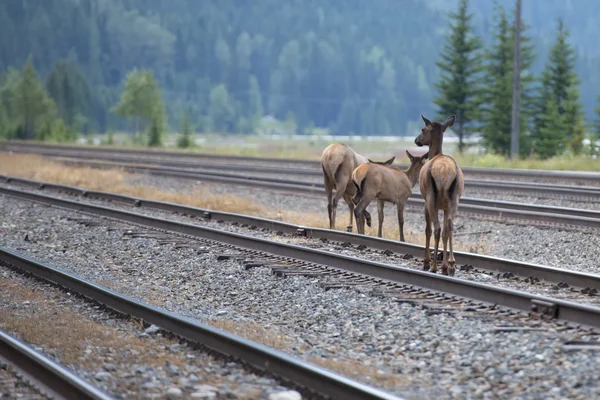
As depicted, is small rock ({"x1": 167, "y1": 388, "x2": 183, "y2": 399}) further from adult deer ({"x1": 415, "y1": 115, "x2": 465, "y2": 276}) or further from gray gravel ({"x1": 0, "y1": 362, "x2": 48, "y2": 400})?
adult deer ({"x1": 415, "y1": 115, "x2": 465, "y2": 276})

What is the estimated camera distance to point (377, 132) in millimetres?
149750

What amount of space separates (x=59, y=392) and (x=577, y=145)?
126 ft

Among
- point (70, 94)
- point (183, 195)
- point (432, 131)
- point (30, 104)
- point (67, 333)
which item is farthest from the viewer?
point (70, 94)

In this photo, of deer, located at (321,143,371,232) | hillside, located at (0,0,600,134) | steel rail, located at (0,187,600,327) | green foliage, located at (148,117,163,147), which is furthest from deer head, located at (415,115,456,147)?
hillside, located at (0,0,600,134)

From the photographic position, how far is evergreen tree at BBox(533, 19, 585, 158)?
43597 millimetres

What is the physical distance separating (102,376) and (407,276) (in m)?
4.32

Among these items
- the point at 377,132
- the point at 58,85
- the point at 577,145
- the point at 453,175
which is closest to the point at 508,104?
the point at 577,145

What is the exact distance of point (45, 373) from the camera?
288 inches

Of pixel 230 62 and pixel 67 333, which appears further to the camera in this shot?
pixel 230 62

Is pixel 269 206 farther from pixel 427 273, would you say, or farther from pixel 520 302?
pixel 520 302

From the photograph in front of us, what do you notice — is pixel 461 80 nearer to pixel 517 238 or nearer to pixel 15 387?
pixel 517 238

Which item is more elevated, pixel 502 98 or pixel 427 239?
pixel 502 98

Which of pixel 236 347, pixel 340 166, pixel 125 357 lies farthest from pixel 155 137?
pixel 236 347

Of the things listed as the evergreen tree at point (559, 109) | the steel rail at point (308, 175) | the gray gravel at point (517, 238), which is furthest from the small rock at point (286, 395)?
the evergreen tree at point (559, 109)
